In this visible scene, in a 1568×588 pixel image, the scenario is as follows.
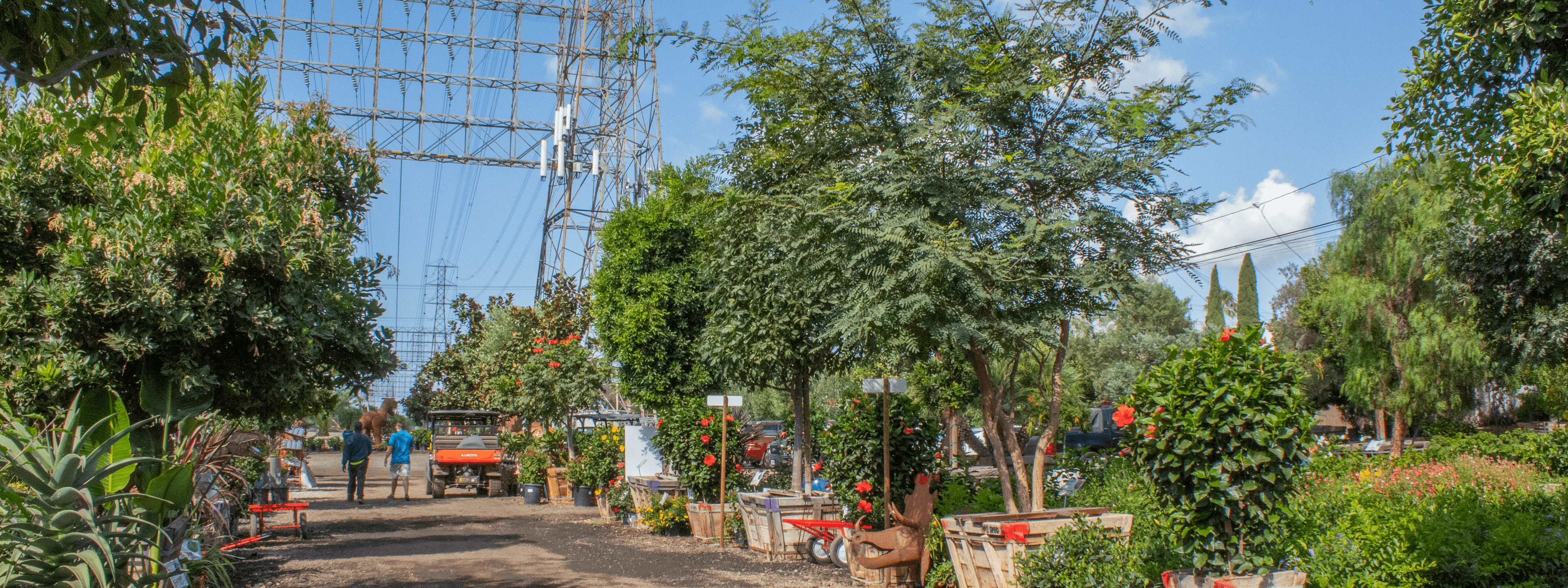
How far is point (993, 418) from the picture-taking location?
7.32 m

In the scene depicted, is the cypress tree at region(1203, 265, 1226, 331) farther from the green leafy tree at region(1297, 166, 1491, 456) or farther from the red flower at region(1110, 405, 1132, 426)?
the red flower at region(1110, 405, 1132, 426)

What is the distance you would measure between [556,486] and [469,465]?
145 inches

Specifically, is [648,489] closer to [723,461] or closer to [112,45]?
[723,461]

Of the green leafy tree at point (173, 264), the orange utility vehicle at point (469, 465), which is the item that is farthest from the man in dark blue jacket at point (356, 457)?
the green leafy tree at point (173, 264)

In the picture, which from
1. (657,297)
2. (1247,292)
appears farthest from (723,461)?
(1247,292)

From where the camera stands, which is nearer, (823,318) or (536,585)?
(536,585)

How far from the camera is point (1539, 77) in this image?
4.26 m

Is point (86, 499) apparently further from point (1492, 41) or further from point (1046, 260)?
point (1492, 41)

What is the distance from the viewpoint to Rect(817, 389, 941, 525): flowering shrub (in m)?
8.95

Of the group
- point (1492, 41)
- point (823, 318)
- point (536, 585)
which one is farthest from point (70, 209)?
point (1492, 41)

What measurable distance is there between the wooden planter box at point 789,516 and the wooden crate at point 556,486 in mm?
9727

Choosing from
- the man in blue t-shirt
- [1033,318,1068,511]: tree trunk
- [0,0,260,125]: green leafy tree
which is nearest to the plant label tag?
[0,0,260,125]: green leafy tree

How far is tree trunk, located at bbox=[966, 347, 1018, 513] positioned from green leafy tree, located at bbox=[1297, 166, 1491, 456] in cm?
1579

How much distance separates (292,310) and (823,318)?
17.4 ft
